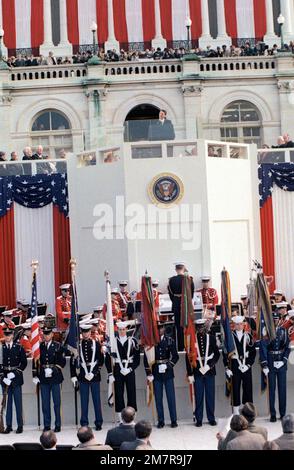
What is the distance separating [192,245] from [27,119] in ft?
48.0

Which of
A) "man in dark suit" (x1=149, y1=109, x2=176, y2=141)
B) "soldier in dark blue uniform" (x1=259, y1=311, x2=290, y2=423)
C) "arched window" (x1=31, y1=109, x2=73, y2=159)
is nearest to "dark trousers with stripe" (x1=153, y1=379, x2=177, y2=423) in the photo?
"soldier in dark blue uniform" (x1=259, y1=311, x2=290, y2=423)

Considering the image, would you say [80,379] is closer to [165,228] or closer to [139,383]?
[139,383]

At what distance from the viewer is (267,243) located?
1044 inches

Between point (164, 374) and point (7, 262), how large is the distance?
8.87 m

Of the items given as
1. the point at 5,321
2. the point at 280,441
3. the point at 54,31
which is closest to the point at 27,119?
the point at 54,31

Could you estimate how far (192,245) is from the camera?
25.0 metres

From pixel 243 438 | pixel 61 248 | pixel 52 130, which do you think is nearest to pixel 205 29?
pixel 52 130

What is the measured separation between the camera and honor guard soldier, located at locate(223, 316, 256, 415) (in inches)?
758

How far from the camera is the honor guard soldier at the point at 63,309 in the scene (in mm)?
23703

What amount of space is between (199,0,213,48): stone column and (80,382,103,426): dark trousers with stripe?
2555 centimetres

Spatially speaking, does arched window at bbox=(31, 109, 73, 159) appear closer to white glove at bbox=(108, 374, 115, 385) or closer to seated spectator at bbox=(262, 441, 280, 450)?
white glove at bbox=(108, 374, 115, 385)

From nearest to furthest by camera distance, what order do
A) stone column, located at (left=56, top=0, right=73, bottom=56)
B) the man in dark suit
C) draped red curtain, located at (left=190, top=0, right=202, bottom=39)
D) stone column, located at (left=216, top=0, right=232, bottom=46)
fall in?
the man in dark suit < stone column, located at (left=56, top=0, right=73, bottom=56) < stone column, located at (left=216, top=0, right=232, bottom=46) < draped red curtain, located at (left=190, top=0, right=202, bottom=39)

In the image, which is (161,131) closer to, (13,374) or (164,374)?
(164,374)

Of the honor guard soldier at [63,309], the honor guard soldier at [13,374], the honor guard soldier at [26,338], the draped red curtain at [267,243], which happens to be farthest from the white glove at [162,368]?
the draped red curtain at [267,243]
